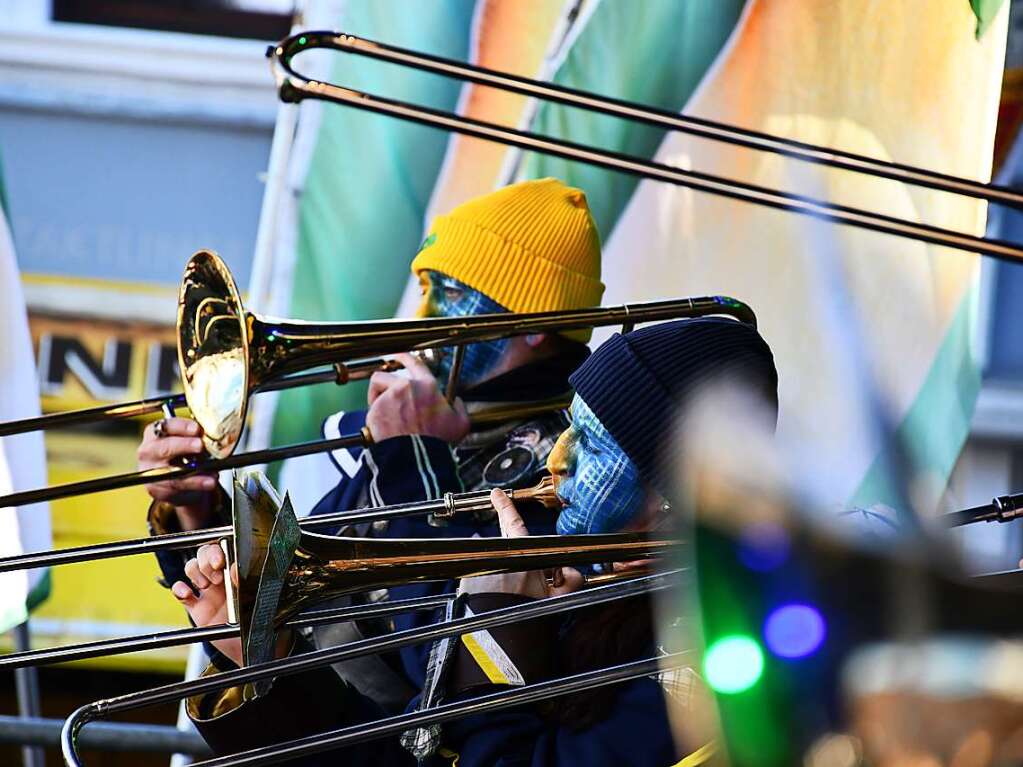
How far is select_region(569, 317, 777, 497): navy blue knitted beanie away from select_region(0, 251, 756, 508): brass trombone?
1.58 feet

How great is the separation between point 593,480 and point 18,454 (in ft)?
6.97

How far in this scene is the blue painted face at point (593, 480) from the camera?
198 centimetres

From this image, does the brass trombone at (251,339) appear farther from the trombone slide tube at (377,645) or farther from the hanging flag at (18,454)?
the hanging flag at (18,454)

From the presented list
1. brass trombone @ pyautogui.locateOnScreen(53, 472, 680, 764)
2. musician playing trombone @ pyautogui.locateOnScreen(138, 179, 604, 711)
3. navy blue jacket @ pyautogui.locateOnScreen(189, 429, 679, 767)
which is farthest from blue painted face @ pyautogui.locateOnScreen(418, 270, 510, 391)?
brass trombone @ pyautogui.locateOnScreen(53, 472, 680, 764)

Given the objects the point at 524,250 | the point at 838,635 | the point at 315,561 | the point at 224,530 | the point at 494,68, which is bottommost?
the point at 838,635

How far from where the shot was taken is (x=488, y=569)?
1.84 m

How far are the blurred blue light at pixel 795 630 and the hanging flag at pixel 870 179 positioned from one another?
1.53 meters

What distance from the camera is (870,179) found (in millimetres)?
2711

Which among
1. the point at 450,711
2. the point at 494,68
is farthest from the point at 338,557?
the point at 494,68

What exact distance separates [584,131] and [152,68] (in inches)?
62.8

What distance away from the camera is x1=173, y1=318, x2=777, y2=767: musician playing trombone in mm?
1828

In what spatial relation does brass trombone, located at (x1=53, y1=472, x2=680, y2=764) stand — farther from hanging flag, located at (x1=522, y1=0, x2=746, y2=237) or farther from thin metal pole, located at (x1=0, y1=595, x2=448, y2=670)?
hanging flag, located at (x1=522, y1=0, x2=746, y2=237)

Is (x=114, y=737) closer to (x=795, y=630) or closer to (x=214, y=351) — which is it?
(x=214, y=351)

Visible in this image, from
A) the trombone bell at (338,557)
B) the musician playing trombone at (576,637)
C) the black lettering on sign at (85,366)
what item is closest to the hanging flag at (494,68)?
the black lettering on sign at (85,366)
